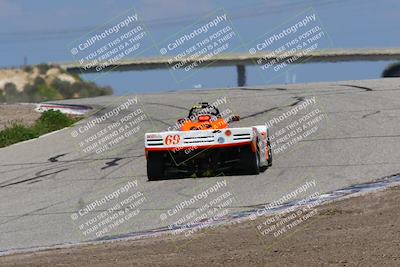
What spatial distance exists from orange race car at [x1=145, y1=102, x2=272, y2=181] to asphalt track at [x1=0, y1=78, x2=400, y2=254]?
0.81ft

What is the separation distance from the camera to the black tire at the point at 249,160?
594 inches

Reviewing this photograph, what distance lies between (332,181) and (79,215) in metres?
3.89

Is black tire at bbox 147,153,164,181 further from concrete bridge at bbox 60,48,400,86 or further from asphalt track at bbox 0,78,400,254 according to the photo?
concrete bridge at bbox 60,48,400,86

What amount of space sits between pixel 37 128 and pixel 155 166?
10.4m

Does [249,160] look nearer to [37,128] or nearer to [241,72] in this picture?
[37,128]

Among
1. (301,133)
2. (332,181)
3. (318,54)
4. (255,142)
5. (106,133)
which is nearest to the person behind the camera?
(332,181)

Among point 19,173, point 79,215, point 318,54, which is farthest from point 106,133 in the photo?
point 318,54

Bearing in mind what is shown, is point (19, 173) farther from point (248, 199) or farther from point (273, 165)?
point (248, 199)

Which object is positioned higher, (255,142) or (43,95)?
(43,95)

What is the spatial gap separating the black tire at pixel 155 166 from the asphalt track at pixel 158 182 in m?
0.18

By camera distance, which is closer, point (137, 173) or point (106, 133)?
point (137, 173)

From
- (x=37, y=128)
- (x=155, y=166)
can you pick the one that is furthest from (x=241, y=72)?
(x=155, y=166)

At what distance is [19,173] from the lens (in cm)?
1819

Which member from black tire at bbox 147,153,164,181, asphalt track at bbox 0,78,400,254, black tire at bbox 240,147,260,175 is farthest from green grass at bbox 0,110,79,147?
black tire at bbox 240,147,260,175
